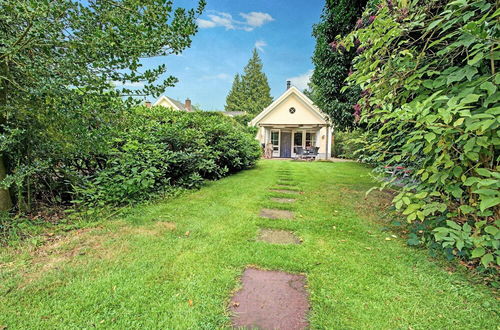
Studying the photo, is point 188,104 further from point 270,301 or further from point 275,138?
point 270,301

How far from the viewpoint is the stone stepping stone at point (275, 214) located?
3621 mm

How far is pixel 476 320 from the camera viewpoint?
154 cm

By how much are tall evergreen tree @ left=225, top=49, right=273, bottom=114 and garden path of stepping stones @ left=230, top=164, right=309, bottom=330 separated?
42.4 meters

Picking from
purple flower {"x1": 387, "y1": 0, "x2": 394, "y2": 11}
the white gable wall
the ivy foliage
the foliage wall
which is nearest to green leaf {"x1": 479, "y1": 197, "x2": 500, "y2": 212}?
the ivy foliage

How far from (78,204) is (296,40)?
1532cm

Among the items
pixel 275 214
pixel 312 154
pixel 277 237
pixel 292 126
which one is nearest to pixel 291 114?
pixel 292 126

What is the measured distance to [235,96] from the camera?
4431cm

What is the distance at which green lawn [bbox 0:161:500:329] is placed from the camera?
1.53 meters

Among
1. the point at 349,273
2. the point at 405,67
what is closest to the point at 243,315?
the point at 349,273

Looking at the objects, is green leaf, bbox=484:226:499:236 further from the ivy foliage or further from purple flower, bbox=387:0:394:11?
purple flower, bbox=387:0:394:11

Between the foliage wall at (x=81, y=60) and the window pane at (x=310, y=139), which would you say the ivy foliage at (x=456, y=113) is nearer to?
the foliage wall at (x=81, y=60)

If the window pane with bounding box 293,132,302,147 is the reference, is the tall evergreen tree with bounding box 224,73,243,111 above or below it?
above

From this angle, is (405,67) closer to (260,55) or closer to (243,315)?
(243,315)

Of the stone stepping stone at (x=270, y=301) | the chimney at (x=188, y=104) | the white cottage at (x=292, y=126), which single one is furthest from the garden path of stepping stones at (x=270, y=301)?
the chimney at (x=188, y=104)
